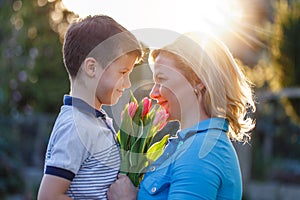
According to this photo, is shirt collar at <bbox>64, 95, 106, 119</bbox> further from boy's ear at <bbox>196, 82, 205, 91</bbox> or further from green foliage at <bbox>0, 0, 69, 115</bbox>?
green foliage at <bbox>0, 0, 69, 115</bbox>

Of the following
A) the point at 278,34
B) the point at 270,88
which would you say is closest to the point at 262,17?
the point at 270,88

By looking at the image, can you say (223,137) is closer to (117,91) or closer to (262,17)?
(117,91)

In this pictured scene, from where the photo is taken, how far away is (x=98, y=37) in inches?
94.9

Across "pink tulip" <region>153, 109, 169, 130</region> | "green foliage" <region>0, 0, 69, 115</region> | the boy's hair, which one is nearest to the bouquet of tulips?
"pink tulip" <region>153, 109, 169, 130</region>

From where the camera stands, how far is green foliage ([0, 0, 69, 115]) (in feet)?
34.7

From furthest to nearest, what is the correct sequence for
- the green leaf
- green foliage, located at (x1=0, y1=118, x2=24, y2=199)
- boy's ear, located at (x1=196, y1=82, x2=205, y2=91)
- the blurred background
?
the blurred background, green foliage, located at (x1=0, y1=118, x2=24, y2=199), the green leaf, boy's ear, located at (x1=196, y1=82, x2=205, y2=91)

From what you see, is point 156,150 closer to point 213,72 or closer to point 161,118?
point 161,118

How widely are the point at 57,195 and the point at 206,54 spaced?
63cm

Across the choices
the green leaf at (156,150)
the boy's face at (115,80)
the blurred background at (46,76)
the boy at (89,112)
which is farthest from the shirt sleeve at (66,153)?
the blurred background at (46,76)

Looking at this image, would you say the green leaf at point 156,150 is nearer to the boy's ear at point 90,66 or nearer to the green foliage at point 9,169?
the boy's ear at point 90,66

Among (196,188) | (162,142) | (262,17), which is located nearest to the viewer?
(196,188)

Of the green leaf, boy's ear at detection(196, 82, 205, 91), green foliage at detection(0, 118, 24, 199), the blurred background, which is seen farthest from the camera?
the blurred background

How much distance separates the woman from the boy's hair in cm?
11

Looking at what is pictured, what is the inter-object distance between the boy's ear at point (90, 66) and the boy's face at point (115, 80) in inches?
1.3
